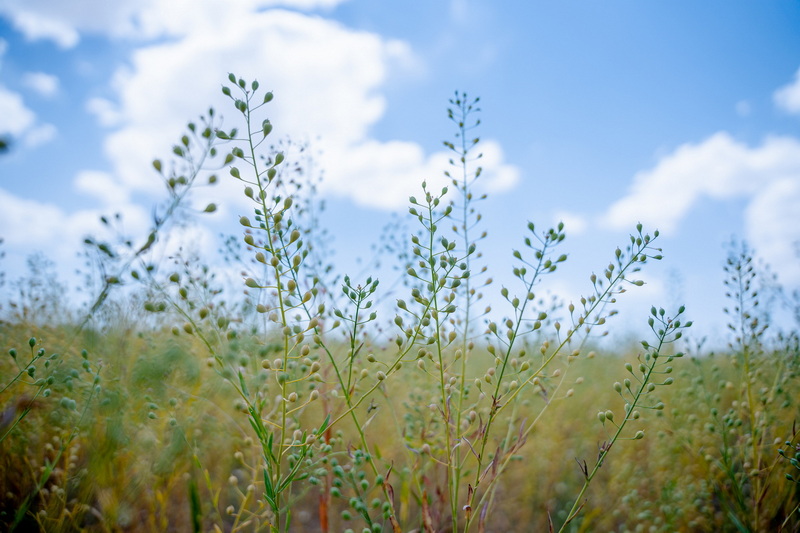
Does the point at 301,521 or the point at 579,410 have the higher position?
the point at 579,410

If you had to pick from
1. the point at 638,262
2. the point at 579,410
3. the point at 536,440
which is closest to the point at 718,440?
the point at 536,440

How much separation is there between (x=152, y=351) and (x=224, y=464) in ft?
3.51

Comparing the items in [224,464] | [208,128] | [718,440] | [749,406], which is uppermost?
[208,128]

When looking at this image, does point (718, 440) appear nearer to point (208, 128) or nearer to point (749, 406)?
point (749, 406)

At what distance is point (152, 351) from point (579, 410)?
334 cm

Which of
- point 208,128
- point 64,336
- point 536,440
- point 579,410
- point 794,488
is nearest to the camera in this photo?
point 208,128

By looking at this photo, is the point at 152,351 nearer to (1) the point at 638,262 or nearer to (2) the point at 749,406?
(1) the point at 638,262

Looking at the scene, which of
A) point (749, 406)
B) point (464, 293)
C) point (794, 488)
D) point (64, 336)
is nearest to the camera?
point (464, 293)

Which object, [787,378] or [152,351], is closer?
[152,351]

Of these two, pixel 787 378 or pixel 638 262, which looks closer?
pixel 638 262

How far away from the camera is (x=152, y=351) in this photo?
1948 mm

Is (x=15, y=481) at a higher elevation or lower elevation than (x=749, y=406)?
lower

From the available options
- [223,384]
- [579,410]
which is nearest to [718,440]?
[579,410]

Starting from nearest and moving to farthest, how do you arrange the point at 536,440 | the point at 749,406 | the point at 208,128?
the point at 208,128
the point at 749,406
the point at 536,440
